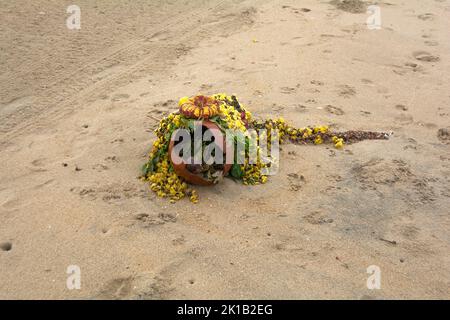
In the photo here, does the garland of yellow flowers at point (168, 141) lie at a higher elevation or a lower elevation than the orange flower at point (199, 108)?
lower

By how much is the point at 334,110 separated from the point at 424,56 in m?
2.03

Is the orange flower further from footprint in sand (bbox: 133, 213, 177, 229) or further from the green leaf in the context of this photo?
footprint in sand (bbox: 133, 213, 177, 229)

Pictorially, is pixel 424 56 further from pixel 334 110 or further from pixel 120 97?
pixel 120 97

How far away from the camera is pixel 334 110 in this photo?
15.9ft

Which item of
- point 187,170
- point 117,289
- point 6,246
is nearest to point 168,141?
point 187,170

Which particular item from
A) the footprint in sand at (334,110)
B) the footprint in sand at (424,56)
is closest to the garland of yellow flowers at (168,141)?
the footprint in sand at (334,110)

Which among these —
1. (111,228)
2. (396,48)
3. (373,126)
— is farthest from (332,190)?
(396,48)

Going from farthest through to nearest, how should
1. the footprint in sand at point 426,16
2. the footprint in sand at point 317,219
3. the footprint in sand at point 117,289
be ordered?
the footprint in sand at point 426,16
the footprint in sand at point 317,219
the footprint in sand at point 117,289

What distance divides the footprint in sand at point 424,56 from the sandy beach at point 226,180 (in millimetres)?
25

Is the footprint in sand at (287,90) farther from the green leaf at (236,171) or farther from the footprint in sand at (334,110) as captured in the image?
the green leaf at (236,171)

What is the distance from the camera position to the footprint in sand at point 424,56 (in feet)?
19.7

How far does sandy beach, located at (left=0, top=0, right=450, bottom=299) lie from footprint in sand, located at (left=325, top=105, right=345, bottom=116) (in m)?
0.05

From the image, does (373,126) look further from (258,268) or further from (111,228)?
(111,228)

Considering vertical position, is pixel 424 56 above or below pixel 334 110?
above
